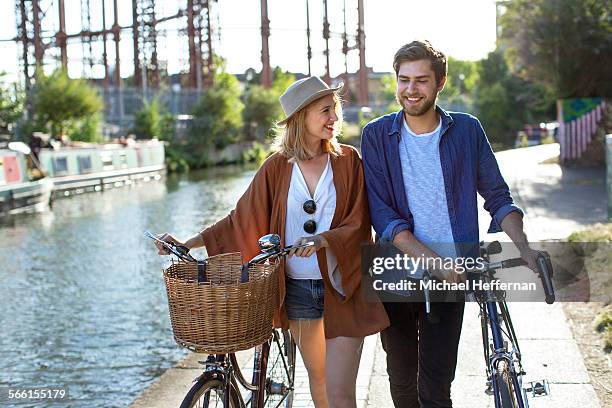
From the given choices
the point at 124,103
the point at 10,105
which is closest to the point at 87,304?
the point at 10,105

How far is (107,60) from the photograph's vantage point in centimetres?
5941

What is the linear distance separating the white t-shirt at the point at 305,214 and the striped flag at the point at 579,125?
19147 mm

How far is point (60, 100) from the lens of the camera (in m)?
38.0

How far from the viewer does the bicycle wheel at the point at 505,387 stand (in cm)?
309

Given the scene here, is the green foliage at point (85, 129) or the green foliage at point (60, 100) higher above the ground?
the green foliage at point (60, 100)

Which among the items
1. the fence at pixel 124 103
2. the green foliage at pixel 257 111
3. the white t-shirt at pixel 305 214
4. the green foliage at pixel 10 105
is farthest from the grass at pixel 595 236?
the green foliage at pixel 257 111

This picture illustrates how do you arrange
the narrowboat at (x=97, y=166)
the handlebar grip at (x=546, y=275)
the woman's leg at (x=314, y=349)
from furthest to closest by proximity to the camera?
the narrowboat at (x=97, y=166), the woman's leg at (x=314, y=349), the handlebar grip at (x=546, y=275)

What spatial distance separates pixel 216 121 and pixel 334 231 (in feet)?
157

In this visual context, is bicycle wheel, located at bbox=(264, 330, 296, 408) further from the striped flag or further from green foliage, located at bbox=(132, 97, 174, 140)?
green foliage, located at bbox=(132, 97, 174, 140)

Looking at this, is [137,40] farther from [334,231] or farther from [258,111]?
[334,231]

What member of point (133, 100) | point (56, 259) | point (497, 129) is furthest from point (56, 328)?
point (497, 129)

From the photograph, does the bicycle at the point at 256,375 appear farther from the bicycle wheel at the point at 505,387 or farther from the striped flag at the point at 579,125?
the striped flag at the point at 579,125

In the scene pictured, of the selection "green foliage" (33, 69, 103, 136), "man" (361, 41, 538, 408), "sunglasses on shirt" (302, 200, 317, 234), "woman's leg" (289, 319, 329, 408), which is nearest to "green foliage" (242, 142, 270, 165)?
"green foliage" (33, 69, 103, 136)

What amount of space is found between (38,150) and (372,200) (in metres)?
27.8
